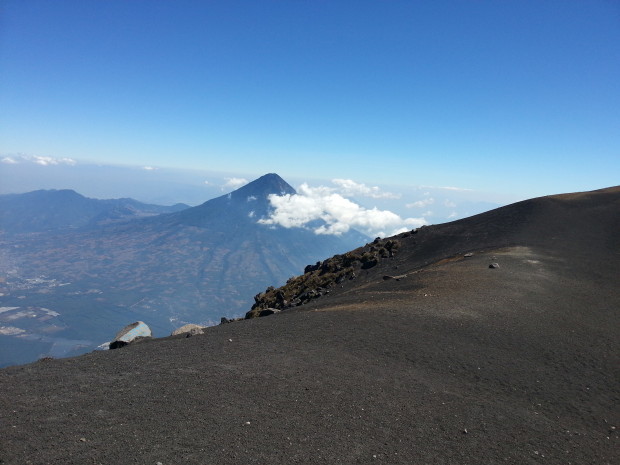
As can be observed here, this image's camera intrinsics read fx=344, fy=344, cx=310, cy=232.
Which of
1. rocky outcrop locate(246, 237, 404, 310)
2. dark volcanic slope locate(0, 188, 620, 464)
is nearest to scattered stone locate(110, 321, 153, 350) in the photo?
dark volcanic slope locate(0, 188, 620, 464)

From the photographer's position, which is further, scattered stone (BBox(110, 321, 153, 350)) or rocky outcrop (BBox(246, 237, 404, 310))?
rocky outcrop (BBox(246, 237, 404, 310))

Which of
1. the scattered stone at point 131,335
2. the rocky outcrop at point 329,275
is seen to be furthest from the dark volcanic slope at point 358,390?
the rocky outcrop at point 329,275

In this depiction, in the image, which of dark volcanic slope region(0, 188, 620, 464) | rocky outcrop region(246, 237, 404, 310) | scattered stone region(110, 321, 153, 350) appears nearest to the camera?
dark volcanic slope region(0, 188, 620, 464)

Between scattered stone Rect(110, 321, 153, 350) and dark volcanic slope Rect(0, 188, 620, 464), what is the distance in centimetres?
581

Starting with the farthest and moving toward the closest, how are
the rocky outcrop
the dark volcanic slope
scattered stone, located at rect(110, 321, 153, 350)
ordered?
1. the rocky outcrop
2. scattered stone, located at rect(110, 321, 153, 350)
3. the dark volcanic slope

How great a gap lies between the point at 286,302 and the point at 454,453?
25383mm

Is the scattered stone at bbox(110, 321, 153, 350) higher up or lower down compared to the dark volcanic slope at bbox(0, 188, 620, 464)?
lower down

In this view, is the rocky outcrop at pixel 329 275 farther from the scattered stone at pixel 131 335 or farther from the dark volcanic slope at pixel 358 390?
the dark volcanic slope at pixel 358 390

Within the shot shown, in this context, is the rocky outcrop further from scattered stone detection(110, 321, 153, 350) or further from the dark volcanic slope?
the dark volcanic slope

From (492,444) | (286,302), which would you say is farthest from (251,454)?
(286,302)

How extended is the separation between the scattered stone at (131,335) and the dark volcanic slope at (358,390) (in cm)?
581

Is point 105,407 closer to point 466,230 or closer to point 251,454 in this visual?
point 251,454

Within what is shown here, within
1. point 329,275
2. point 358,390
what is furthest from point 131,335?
point 329,275

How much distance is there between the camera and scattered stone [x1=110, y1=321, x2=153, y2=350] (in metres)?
18.9
